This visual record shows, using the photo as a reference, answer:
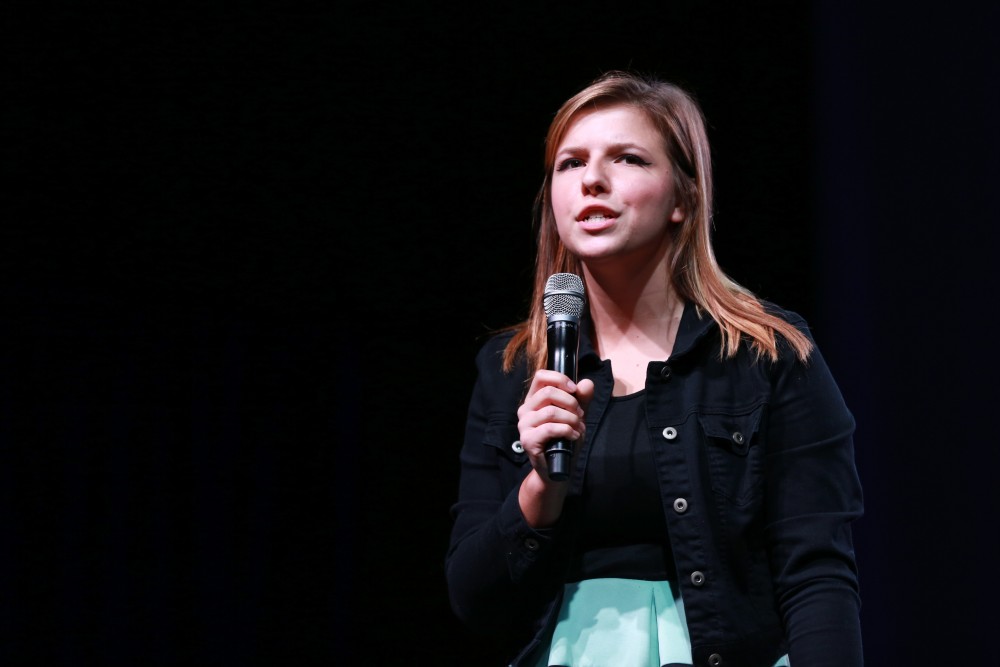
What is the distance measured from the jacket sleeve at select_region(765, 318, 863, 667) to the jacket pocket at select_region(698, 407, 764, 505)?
0.03m

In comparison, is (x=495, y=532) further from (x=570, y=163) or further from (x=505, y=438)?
(x=570, y=163)

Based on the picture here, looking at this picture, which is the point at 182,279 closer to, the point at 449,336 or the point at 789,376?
the point at 449,336

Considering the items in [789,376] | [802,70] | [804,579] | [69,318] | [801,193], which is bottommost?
[804,579]

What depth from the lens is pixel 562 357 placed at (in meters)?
1.15

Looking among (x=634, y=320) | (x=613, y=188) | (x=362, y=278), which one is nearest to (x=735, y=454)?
(x=634, y=320)

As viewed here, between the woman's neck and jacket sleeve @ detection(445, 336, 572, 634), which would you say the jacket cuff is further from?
the woman's neck

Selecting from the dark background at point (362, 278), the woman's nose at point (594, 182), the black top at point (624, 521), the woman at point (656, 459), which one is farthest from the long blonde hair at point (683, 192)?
the dark background at point (362, 278)

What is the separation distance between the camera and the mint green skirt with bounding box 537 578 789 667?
45.8 inches

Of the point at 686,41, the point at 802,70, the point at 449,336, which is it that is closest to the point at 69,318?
the point at 449,336

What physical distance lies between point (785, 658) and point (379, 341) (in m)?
1.49

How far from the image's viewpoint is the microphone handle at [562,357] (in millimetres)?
1068

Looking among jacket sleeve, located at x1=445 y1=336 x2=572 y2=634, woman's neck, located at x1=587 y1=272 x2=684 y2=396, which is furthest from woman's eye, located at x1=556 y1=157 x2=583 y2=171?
jacket sleeve, located at x1=445 y1=336 x2=572 y2=634

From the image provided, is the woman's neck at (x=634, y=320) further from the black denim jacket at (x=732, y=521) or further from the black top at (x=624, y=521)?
the black top at (x=624, y=521)

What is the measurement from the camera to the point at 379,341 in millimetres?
2488
